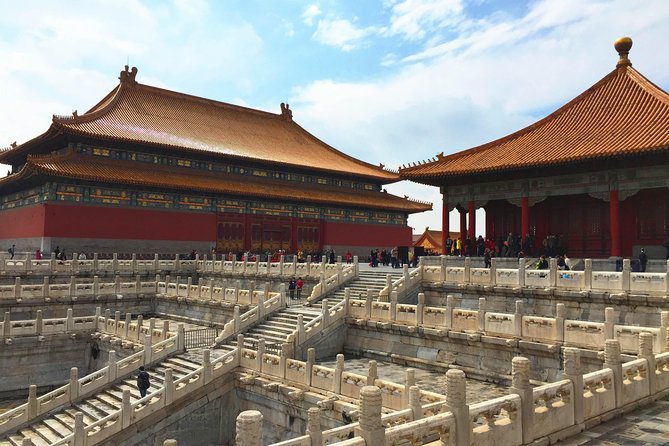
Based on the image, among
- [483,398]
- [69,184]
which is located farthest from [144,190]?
[483,398]

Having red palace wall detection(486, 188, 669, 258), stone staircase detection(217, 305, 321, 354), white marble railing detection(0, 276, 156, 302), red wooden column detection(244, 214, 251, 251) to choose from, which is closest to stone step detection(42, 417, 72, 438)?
stone staircase detection(217, 305, 321, 354)

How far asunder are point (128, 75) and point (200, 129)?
7166 mm

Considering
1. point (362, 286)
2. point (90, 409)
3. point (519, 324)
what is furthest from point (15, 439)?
point (519, 324)

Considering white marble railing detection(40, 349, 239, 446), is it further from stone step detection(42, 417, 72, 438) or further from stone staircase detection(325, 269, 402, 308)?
stone staircase detection(325, 269, 402, 308)

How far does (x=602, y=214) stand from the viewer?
2250 cm

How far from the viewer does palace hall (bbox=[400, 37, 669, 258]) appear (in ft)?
65.5

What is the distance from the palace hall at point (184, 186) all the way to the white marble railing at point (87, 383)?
16249mm

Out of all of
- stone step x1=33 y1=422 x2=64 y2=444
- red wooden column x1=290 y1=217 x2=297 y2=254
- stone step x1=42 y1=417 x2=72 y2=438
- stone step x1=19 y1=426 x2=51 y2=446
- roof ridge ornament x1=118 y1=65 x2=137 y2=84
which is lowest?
stone step x1=19 y1=426 x2=51 y2=446

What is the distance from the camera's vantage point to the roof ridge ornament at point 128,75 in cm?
4238

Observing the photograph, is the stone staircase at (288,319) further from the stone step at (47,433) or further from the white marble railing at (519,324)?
the stone step at (47,433)

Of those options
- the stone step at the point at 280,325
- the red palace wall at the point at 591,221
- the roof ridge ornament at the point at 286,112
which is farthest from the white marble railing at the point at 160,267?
the roof ridge ornament at the point at 286,112

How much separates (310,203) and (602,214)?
79.5 feet

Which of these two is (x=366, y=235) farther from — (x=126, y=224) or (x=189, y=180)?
(x=126, y=224)

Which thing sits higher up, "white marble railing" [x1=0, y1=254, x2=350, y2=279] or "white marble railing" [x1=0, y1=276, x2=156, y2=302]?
"white marble railing" [x1=0, y1=254, x2=350, y2=279]
